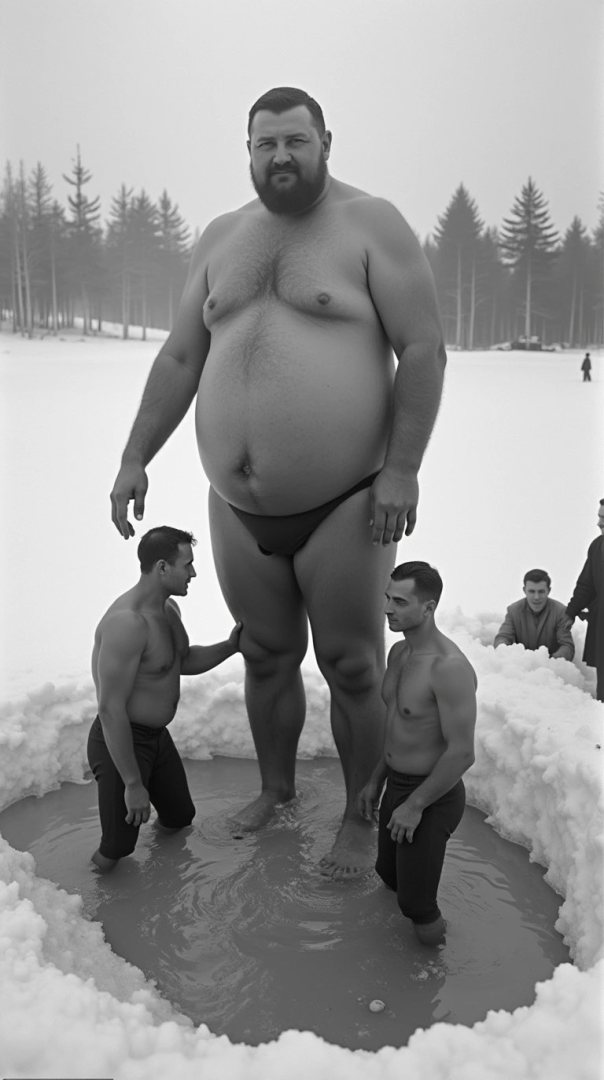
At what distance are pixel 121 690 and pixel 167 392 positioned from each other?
2.38 ft

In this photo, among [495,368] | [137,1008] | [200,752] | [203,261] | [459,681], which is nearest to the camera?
[137,1008]

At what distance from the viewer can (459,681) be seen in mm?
1822

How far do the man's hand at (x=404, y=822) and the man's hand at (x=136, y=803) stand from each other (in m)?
0.60

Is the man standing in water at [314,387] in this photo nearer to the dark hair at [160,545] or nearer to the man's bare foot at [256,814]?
the dark hair at [160,545]

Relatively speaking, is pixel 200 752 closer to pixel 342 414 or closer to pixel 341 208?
pixel 342 414

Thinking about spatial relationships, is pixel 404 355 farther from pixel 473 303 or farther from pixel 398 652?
pixel 473 303

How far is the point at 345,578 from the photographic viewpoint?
212 cm

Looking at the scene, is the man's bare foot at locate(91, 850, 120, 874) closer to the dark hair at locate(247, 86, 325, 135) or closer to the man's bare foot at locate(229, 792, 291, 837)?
the man's bare foot at locate(229, 792, 291, 837)

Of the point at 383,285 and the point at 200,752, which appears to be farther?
the point at 200,752

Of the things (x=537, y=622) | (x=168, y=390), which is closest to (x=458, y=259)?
(x=537, y=622)

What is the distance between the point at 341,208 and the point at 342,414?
47 centimetres

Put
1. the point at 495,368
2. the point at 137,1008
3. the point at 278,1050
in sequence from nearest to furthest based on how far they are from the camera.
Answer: the point at 278,1050 < the point at 137,1008 < the point at 495,368

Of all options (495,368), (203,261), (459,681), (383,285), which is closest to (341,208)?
(383,285)

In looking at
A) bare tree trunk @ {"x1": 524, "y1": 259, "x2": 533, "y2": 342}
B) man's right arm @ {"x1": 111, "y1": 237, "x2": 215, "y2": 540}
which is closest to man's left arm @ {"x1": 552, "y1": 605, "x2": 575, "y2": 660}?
man's right arm @ {"x1": 111, "y1": 237, "x2": 215, "y2": 540}
